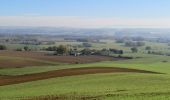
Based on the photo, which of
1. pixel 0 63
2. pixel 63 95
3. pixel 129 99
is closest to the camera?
pixel 129 99

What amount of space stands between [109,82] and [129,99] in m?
14.0

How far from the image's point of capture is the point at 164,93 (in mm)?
27891

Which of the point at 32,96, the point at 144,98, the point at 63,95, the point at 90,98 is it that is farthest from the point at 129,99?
the point at 32,96

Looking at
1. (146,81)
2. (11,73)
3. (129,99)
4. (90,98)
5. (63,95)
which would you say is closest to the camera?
(129,99)

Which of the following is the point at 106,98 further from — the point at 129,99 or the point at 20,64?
the point at 20,64

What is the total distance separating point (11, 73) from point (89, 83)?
21.9 m

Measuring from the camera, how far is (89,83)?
38938 mm

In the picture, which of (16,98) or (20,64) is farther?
(20,64)

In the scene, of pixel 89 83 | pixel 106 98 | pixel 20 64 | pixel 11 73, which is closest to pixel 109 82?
pixel 89 83

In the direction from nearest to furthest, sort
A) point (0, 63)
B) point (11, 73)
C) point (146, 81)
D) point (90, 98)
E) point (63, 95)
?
point (90, 98) → point (63, 95) → point (146, 81) → point (11, 73) → point (0, 63)

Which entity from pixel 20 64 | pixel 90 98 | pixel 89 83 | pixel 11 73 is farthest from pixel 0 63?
pixel 90 98

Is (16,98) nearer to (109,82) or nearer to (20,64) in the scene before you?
(109,82)

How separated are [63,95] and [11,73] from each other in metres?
29.2

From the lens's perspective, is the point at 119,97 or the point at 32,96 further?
the point at 32,96
